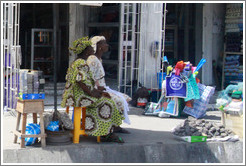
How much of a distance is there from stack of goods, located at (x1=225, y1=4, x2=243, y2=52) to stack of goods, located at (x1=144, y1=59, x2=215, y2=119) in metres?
4.11

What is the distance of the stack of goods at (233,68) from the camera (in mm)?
12063

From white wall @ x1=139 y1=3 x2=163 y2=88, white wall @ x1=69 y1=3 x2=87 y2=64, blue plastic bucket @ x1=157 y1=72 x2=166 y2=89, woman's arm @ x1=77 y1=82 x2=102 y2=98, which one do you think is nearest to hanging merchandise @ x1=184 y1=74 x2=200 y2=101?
blue plastic bucket @ x1=157 y1=72 x2=166 y2=89

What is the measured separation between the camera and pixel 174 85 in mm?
8289

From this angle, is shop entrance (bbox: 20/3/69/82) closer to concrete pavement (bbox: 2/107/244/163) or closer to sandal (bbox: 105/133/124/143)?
concrete pavement (bbox: 2/107/244/163)

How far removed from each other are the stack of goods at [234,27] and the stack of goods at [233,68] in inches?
9.6

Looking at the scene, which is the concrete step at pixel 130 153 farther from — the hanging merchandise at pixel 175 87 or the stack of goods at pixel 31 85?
the hanging merchandise at pixel 175 87

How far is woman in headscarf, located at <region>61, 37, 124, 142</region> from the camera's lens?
581cm

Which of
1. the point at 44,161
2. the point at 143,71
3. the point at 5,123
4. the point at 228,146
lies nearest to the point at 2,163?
the point at 44,161

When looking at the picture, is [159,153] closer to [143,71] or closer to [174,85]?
[174,85]

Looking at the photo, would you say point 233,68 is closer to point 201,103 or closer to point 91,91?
point 201,103

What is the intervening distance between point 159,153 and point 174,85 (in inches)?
95.9

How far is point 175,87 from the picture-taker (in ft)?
27.2

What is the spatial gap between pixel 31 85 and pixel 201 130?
2790 millimetres

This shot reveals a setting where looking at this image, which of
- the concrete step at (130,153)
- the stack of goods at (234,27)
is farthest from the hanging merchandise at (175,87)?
the stack of goods at (234,27)
